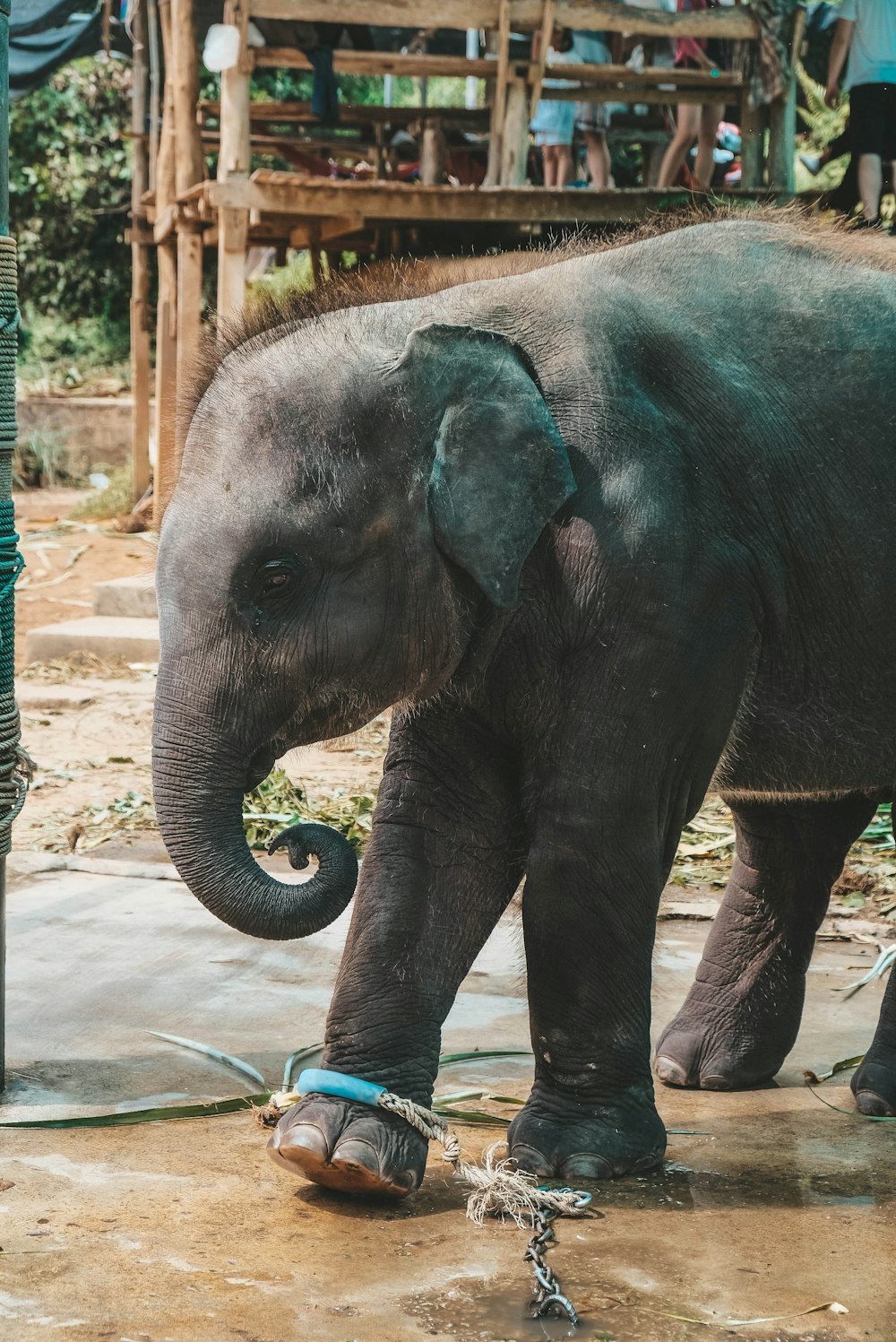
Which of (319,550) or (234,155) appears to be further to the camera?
(234,155)

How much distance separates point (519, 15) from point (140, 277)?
7.33 meters

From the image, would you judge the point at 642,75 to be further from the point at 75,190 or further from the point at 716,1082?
the point at 75,190

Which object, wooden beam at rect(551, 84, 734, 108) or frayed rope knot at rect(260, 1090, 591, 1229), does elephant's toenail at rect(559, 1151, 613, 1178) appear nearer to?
frayed rope knot at rect(260, 1090, 591, 1229)

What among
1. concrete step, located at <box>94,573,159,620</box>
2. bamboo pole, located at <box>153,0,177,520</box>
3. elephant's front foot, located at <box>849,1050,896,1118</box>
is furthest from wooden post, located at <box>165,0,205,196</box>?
elephant's front foot, located at <box>849,1050,896,1118</box>

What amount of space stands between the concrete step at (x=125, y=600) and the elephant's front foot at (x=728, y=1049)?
23.7 ft

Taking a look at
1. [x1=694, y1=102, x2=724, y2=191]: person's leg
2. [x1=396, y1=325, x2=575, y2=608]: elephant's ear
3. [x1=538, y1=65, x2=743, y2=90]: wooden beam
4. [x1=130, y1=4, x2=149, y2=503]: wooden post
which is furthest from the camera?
[x1=130, y1=4, x2=149, y2=503]: wooden post

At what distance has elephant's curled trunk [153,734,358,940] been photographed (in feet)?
10.4

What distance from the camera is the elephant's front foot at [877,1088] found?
12.6 ft

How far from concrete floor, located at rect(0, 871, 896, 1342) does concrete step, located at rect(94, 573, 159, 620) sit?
636 cm

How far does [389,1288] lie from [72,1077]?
131 centimetres

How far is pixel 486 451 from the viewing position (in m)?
3.25

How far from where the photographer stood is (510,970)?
4.89 m

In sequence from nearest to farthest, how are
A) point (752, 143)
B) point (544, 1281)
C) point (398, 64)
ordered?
point (544, 1281) → point (398, 64) → point (752, 143)

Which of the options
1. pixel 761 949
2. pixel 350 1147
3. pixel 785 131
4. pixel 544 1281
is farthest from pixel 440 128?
pixel 544 1281
